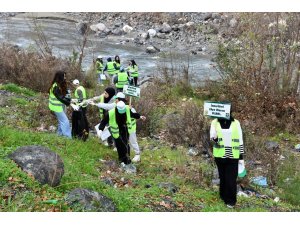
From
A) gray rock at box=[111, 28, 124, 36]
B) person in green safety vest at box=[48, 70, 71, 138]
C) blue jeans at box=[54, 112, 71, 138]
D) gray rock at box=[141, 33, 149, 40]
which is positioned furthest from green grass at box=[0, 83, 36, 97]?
gray rock at box=[111, 28, 124, 36]

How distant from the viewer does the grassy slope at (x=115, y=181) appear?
19.6ft

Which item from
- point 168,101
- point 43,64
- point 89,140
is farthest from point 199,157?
point 43,64

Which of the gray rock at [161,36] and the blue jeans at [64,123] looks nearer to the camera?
the blue jeans at [64,123]

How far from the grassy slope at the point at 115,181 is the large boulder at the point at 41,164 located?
13 cm

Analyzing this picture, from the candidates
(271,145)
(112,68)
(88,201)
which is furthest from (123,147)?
(112,68)

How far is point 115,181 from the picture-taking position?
25.6 feet

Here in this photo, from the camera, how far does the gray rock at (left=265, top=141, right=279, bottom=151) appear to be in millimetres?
11292

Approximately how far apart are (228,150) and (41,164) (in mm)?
2932

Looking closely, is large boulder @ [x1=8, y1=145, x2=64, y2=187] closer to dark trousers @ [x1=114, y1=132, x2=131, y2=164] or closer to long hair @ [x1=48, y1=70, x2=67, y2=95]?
dark trousers @ [x1=114, y1=132, x2=131, y2=164]

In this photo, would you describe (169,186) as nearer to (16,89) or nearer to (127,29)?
(16,89)

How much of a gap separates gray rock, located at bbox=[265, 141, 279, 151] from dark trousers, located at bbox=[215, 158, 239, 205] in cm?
411

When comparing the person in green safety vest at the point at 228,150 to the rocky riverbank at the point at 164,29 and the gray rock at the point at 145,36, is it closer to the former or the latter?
the rocky riverbank at the point at 164,29

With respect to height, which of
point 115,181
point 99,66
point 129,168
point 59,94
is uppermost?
point 59,94

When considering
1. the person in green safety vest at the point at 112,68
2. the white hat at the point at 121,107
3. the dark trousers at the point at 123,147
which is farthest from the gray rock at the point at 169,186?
the person in green safety vest at the point at 112,68
